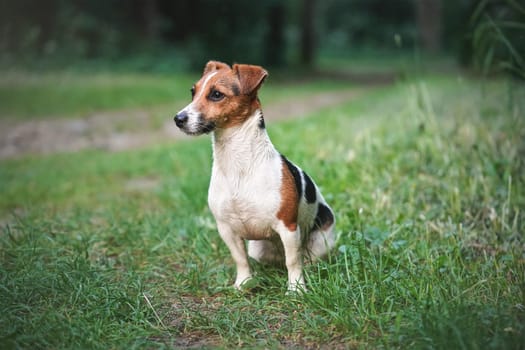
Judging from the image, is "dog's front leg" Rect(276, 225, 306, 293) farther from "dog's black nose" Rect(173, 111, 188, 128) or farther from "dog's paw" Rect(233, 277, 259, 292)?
"dog's black nose" Rect(173, 111, 188, 128)

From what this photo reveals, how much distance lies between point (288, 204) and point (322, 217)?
49 centimetres

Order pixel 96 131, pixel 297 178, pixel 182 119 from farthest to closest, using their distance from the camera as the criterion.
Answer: pixel 96 131, pixel 297 178, pixel 182 119

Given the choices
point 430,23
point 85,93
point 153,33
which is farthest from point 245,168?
point 430,23

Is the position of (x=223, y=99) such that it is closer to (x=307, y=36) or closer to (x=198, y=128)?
(x=198, y=128)

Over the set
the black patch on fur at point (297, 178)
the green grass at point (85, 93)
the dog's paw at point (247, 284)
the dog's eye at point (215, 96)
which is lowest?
the green grass at point (85, 93)

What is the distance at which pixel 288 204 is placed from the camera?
3328mm

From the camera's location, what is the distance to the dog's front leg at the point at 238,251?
11.5 feet

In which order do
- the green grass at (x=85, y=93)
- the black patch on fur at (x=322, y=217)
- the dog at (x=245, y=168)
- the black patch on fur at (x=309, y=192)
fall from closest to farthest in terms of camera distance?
the dog at (x=245, y=168) → the black patch on fur at (x=309, y=192) → the black patch on fur at (x=322, y=217) → the green grass at (x=85, y=93)

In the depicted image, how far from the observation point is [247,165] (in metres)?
3.34

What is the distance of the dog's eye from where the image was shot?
3.29 m

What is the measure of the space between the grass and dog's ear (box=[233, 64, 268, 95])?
1.05m

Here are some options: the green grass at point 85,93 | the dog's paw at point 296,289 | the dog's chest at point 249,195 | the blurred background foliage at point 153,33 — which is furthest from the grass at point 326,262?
the blurred background foliage at point 153,33

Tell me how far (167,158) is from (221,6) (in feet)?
34.8

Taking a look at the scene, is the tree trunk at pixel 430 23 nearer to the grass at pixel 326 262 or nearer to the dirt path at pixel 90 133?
the dirt path at pixel 90 133
